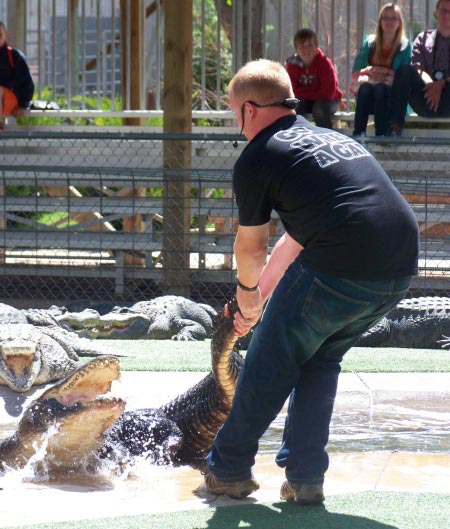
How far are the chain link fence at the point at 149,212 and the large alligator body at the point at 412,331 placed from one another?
0.83 metres

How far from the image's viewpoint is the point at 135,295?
9391 mm

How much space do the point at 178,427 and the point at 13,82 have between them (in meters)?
6.57

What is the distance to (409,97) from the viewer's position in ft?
29.8

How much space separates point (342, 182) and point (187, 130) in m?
6.24

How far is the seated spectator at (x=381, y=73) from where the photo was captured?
8.90m

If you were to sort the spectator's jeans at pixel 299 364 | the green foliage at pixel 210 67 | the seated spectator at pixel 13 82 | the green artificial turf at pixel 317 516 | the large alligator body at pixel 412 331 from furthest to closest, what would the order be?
the green foliage at pixel 210 67, the seated spectator at pixel 13 82, the large alligator body at pixel 412 331, the spectator's jeans at pixel 299 364, the green artificial turf at pixel 317 516

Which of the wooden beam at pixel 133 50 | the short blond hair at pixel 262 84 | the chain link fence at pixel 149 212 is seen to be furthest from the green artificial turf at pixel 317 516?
the wooden beam at pixel 133 50

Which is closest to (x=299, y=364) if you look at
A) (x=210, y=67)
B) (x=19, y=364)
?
(x=19, y=364)

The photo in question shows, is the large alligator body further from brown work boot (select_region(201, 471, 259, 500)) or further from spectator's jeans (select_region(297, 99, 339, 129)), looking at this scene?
brown work boot (select_region(201, 471, 259, 500))

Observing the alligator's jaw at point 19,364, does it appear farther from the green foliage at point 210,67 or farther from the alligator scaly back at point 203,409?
the green foliage at point 210,67

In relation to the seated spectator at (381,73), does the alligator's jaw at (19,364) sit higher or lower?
lower

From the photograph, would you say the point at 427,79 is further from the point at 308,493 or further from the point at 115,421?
the point at 308,493

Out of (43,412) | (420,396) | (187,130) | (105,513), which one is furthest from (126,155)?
(105,513)

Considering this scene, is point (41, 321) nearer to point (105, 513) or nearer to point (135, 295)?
point (135, 295)
